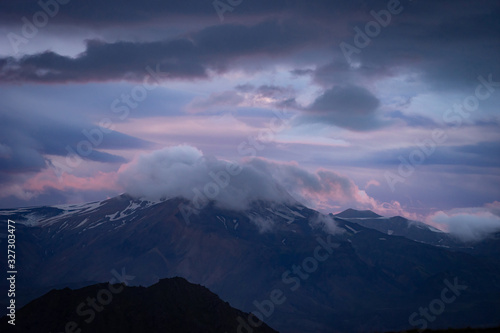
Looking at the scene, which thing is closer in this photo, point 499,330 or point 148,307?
point 499,330

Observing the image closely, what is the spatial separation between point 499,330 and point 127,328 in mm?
134436

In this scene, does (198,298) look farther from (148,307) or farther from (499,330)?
(499,330)

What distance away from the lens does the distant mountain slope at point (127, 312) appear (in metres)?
172

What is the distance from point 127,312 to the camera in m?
182

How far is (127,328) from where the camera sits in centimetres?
17638

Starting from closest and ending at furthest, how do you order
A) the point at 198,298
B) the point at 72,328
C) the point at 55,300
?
1. the point at 72,328
2. the point at 55,300
3. the point at 198,298

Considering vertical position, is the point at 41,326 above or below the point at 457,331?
above

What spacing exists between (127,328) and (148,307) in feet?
37.6

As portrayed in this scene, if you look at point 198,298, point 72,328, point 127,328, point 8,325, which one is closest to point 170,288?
point 198,298

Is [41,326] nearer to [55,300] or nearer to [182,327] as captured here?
[55,300]

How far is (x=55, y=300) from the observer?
7087 inches

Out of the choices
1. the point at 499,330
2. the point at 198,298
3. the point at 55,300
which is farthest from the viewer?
the point at 198,298

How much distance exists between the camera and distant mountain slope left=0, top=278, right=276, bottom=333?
172 meters

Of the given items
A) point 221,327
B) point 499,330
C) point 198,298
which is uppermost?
point 198,298
